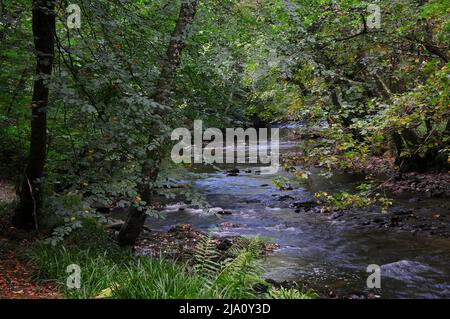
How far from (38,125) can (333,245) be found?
7.85m

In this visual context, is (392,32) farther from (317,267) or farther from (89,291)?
(89,291)

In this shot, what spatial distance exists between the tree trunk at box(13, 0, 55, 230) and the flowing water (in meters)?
3.20

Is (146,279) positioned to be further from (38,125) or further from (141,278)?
(38,125)

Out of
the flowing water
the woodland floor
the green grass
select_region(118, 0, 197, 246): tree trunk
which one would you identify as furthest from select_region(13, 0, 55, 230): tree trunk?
the flowing water

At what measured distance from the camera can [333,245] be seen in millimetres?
10875

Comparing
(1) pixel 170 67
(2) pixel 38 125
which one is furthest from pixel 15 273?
(1) pixel 170 67

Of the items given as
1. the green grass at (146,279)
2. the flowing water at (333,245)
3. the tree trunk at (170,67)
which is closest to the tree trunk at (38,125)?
the green grass at (146,279)

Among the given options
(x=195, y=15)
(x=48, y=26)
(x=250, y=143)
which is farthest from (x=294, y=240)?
(x=250, y=143)

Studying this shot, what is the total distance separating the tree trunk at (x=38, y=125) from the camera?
6.52 m

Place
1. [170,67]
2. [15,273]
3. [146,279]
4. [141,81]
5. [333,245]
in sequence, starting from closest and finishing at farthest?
[146,279] < [15,273] < [141,81] < [170,67] < [333,245]

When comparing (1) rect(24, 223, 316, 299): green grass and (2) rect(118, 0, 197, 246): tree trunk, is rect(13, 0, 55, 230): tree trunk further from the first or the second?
(2) rect(118, 0, 197, 246): tree trunk

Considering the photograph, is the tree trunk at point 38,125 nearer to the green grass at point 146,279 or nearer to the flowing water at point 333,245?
the green grass at point 146,279

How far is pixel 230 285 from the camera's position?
219 inches

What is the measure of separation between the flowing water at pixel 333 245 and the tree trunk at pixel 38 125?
3196 millimetres
